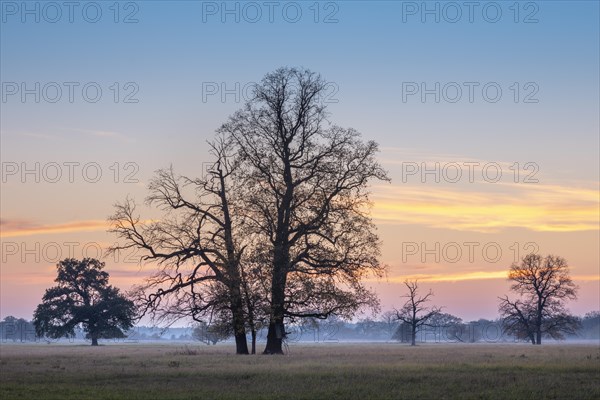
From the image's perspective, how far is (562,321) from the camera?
93250 mm

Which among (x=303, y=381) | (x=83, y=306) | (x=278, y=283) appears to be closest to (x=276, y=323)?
(x=278, y=283)

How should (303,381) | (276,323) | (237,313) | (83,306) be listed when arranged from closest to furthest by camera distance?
(303,381)
(237,313)
(276,323)
(83,306)

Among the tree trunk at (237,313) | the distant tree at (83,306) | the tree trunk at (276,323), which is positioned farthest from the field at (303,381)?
the distant tree at (83,306)

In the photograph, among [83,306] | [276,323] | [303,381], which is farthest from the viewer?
[83,306]

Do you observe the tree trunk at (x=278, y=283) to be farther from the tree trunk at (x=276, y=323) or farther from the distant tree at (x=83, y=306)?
the distant tree at (x=83, y=306)

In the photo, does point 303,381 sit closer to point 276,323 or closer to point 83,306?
point 276,323

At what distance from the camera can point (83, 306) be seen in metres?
93.3

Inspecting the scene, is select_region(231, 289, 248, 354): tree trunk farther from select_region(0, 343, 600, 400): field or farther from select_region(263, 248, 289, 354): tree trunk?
select_region(0, 343, 600, 400): field

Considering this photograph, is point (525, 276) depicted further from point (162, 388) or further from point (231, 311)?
point (162, 388)

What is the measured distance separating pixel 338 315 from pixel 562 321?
54.6 meters

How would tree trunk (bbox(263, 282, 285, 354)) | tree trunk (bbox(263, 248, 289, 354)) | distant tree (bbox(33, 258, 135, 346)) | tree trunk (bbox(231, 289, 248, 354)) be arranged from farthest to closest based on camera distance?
distant tree (bbox(33, 258, 135, 346))
tree trunk (bbox(231, 289, 248, 354))
tree trunk (bbox(263, 282, 285, 354))
tree trunk (bbox(263, 248, 289, 354))

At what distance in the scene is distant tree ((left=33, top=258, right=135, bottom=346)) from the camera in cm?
9269

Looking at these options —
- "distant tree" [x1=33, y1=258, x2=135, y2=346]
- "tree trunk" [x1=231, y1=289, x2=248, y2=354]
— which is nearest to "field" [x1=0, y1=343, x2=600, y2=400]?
"tree trunk" [x1=231, y1=289, x2=248, y2=354]

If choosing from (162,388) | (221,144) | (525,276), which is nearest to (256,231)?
(221,144)
